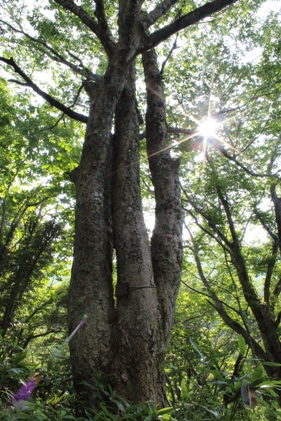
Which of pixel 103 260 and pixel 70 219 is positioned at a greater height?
pixel 70 219

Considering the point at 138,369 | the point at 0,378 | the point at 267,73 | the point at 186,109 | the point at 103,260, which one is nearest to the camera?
the point at 0,378

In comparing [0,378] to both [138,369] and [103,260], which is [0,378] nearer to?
[138,369]

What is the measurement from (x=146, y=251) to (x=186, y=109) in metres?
7.31

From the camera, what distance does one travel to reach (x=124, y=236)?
2666mm

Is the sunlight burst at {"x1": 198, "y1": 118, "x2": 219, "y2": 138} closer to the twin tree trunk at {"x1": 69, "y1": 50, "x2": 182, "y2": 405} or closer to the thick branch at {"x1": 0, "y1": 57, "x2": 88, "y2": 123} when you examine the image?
the twin tree trunk at {"x1": 69, "y1": 50, "x2": 182, "y2": 405}

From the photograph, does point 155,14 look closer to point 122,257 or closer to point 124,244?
point 124,244

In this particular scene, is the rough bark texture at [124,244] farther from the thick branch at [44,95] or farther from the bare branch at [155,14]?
the thick branch at [44,95]

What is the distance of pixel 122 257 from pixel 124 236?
0.70 ft

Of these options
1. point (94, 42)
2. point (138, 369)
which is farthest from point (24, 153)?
point (138, 369)

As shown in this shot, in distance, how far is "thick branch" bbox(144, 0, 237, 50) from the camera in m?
3.35

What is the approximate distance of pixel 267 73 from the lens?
24.5 ft

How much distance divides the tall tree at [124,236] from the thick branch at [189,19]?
0.04ft

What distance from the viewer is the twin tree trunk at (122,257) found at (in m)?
2.08

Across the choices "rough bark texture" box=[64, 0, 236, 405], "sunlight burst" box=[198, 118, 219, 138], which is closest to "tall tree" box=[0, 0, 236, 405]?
"rough bark texture" box=[64, 0, 236, 405]
